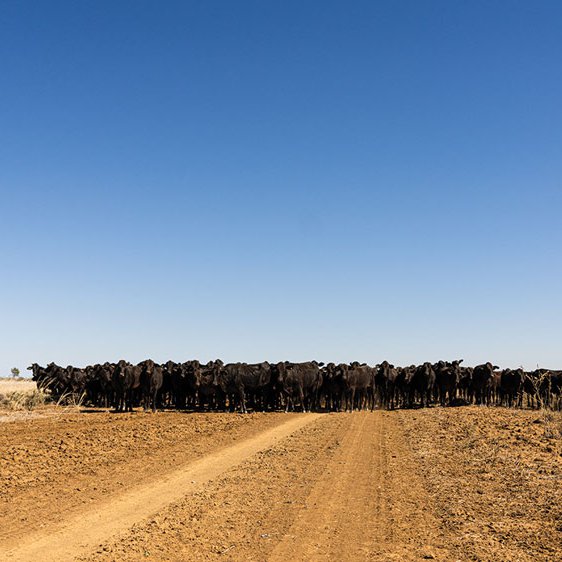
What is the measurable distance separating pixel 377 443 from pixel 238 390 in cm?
1464

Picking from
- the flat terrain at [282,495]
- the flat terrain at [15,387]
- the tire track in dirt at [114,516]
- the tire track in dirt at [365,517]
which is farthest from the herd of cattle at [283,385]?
the tire track in dirt at [365,517]

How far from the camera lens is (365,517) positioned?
31.6 feet

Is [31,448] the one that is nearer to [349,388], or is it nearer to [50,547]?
[50,547]

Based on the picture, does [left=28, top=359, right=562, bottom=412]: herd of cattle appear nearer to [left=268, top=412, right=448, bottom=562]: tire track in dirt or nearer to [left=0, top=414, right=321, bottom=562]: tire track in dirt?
[left=0, top=414, right=321, bottom=562]: tire track in dirt

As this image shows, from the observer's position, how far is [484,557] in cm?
778

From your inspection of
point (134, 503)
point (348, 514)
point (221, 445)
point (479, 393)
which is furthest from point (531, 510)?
point (479, 393)

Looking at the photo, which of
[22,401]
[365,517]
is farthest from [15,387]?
[365,517]

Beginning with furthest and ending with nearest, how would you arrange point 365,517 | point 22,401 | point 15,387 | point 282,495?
point 15,387 < point 22,401 < point 282,495 < point 365,517

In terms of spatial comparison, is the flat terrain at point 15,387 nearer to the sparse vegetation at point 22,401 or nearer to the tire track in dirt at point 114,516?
the sparse vegetation at point 22,401

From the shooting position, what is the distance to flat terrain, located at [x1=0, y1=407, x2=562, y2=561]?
830 cm

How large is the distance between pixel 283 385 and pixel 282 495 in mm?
21345

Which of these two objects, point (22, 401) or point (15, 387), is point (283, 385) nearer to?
point (22, 401)

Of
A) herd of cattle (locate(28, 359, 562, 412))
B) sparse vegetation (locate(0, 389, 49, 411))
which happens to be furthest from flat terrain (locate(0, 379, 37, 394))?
herd of cattle (locate(28, 359, 562, 412))

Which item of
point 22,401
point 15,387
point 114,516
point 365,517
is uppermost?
point 15,387
